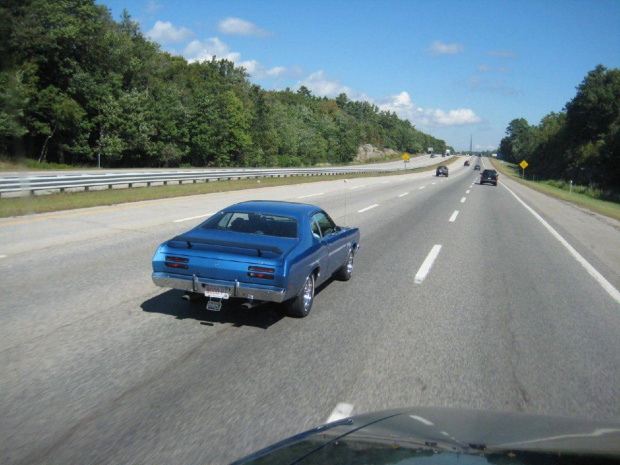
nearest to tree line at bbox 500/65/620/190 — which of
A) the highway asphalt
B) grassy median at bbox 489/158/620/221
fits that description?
grassy median at bbox 489/158/620/221

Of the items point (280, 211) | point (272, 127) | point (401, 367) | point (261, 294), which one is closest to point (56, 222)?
point (280, 211)

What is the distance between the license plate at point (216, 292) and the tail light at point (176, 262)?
0.38m

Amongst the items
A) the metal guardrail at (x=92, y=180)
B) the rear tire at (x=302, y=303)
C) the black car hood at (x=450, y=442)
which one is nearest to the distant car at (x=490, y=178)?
the metal guardrail at (x=92, y=180)

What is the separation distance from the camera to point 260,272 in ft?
19.5

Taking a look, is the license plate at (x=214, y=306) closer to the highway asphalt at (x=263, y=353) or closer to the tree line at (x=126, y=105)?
the highway asphalt at (x=263, y=353)

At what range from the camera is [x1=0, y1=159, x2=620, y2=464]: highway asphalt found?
385 cm

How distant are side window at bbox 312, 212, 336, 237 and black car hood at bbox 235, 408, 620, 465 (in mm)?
4531

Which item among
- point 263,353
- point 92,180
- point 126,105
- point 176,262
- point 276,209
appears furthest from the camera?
point 126,105

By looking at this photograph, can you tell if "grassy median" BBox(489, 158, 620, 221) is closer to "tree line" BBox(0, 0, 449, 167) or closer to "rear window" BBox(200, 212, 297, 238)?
"rear window" BBox(200, 212, 297, 238)

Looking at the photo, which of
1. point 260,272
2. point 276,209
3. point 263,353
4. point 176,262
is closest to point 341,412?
point 263,353

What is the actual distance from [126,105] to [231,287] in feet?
166

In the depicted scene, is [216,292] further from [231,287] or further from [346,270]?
[346,270]

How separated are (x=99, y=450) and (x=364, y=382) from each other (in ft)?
7.27

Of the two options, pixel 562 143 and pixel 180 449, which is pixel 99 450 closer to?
pixel 180 449
